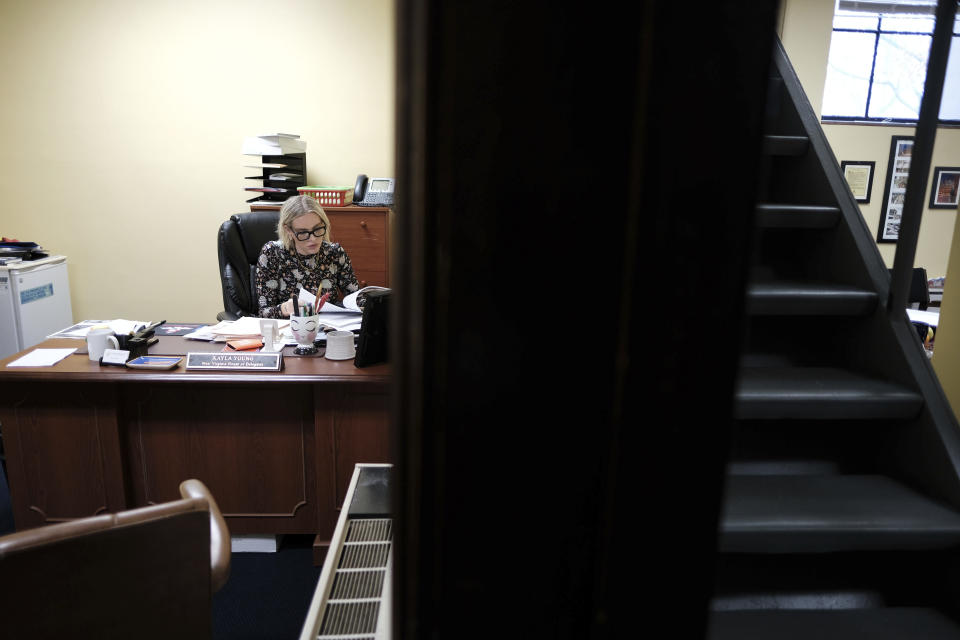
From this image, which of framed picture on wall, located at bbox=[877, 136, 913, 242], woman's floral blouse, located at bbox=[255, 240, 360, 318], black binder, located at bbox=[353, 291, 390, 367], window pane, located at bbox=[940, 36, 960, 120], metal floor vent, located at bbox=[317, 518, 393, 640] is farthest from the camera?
window pane, located at bbox=[940, 36, 960, 120]

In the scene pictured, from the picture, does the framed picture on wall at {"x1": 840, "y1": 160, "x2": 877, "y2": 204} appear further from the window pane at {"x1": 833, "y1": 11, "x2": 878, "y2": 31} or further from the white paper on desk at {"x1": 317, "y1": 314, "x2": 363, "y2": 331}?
the white paper on desk at {"x1": 317, "y1": 314, "x2": 363, "y2": 331}

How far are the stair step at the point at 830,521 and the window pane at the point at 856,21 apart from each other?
15.6 ft

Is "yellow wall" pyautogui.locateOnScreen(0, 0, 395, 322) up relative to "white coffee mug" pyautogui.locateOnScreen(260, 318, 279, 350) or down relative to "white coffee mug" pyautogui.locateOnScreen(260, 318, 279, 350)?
up

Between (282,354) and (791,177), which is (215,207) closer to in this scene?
(282,354)

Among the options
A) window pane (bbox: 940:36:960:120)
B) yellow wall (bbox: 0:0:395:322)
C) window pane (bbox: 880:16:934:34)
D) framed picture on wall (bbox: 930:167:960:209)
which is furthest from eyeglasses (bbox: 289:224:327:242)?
window pane (bbox: 940:36:960:120)

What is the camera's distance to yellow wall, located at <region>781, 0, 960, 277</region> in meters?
4.43

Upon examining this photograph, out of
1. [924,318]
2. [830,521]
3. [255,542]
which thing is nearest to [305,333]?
[255,542]

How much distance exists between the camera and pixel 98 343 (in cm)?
235

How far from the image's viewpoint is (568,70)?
1.25 feet

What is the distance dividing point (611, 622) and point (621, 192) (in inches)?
11.3

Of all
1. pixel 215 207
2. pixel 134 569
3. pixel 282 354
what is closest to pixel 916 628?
pixel 134 569

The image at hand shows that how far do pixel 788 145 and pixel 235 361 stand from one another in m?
2.00

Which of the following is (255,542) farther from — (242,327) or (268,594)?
(242,327)

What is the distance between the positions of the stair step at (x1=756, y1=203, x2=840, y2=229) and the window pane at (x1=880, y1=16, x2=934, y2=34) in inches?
166
